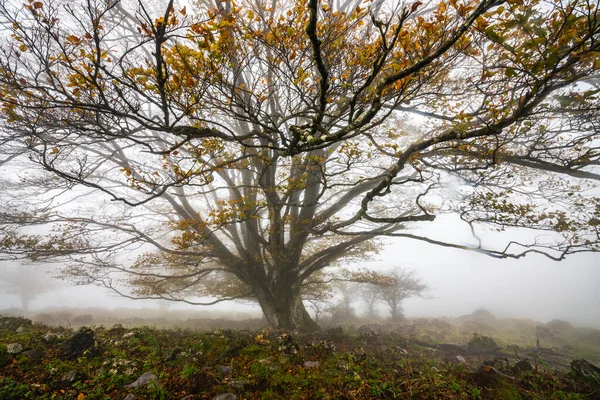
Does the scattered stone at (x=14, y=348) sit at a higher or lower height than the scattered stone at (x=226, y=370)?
higher

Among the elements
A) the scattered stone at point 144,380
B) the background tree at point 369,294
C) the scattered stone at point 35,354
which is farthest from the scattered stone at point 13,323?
the background tree at point 369,294

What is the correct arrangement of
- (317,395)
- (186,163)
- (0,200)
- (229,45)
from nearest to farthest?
(317,395), (229,45), (186,163), (0,200)

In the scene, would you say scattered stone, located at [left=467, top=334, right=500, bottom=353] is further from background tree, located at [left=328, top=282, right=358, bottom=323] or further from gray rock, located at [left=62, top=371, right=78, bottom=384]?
gray rock, located at [left=62, top=371, right=78, bottom=384]

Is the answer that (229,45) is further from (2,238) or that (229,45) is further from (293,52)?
(2,238)

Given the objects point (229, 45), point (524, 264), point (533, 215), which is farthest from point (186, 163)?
point (524, 264)

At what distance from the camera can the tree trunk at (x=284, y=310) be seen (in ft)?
32.6

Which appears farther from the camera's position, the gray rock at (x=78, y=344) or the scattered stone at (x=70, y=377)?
the gray rock at (x=78, y=344)

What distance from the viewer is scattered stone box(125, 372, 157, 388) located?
10.9 ft

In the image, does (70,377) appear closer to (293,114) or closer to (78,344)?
(78,344)

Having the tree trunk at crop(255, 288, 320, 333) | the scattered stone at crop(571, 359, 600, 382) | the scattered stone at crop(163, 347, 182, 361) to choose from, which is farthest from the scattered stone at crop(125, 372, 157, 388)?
the scattered stone at crop(571, 359, 600, 382)

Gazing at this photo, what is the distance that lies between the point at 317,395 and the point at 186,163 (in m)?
6.84

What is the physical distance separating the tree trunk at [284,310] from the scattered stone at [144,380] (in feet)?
22.6

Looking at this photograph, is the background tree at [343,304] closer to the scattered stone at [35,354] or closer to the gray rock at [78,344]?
the gray rock at [78,344]

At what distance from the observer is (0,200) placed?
8.89 meters
